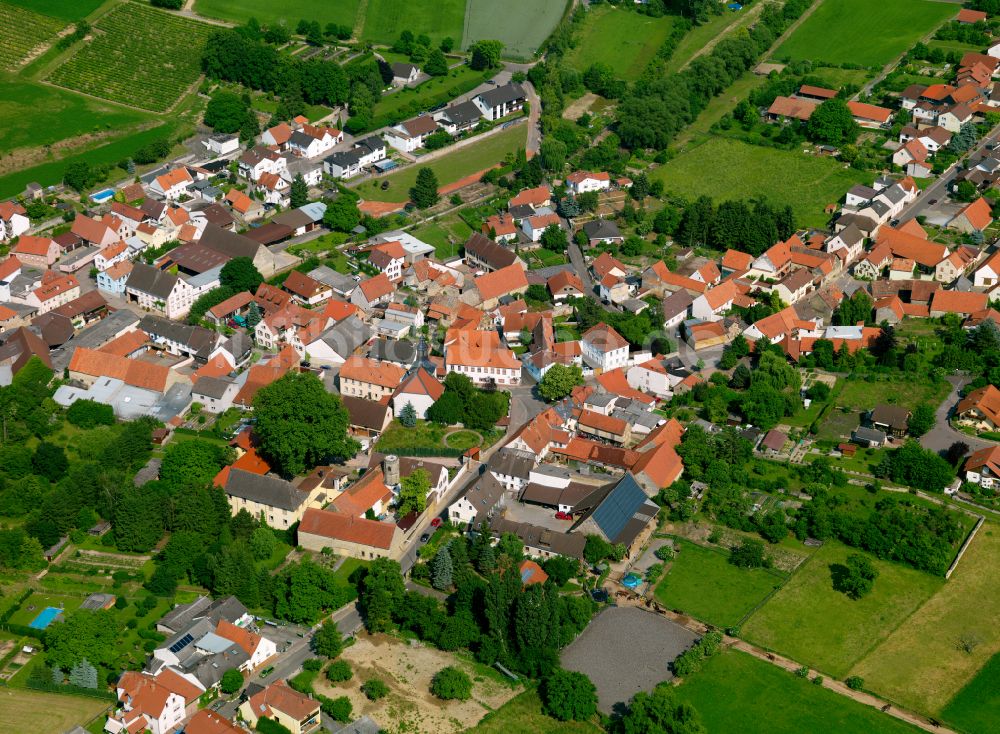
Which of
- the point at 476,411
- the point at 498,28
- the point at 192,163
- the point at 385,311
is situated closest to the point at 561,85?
the point at 498,28

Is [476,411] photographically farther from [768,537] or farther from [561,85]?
[561,85]

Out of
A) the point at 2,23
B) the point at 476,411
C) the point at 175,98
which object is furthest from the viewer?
the point at 2,23

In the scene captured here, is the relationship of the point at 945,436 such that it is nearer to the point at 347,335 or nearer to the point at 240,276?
the point at 347,335

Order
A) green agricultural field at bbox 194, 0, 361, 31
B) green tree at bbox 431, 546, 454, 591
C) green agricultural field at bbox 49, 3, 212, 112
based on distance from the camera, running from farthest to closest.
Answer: green agricultural field at bbox 194, 0, 361, 31 → green agricultural field at bbox 49, 3, 212, 112 → green tree at bbox 431, 546, 454, 591

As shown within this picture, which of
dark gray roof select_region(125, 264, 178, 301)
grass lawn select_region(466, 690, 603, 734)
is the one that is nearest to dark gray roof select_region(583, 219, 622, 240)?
dark gray roof select_region(125, 264, 178, 301)

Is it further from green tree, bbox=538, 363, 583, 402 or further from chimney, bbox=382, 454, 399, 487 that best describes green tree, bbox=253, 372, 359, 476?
green tree, bbox=538, 363, 583, 402

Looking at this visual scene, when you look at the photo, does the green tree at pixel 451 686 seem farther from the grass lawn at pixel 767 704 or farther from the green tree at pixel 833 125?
the green tree at pixel 833 125
